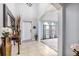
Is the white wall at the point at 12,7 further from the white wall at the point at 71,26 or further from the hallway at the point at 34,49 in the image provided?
the white wall at the point at 71,26

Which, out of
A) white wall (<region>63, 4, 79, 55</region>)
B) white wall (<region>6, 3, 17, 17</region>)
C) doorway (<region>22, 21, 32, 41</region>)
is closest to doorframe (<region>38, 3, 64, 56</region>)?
white wall (<region>63, 4, 79, 55</region>)

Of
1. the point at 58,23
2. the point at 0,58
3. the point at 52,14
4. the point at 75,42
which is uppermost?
the point at 52,14

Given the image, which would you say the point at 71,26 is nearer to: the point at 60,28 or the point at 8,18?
the point at 60,28

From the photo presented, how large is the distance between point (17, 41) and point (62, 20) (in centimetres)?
88

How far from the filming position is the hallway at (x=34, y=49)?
2.17m

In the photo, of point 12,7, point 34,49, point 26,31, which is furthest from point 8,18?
point 34,49

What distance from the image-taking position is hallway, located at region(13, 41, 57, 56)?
2.17 meters

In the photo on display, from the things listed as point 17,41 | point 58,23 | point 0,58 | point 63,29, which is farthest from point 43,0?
point 0,58

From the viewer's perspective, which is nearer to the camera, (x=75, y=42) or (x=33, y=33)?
(x=75, y=42)

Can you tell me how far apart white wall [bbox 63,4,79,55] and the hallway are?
10.4 inches

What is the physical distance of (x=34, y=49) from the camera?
221 cm

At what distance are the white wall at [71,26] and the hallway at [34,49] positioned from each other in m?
→ 0.26

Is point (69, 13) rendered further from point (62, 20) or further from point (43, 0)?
point (43, 0)

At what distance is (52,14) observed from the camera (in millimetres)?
2188
